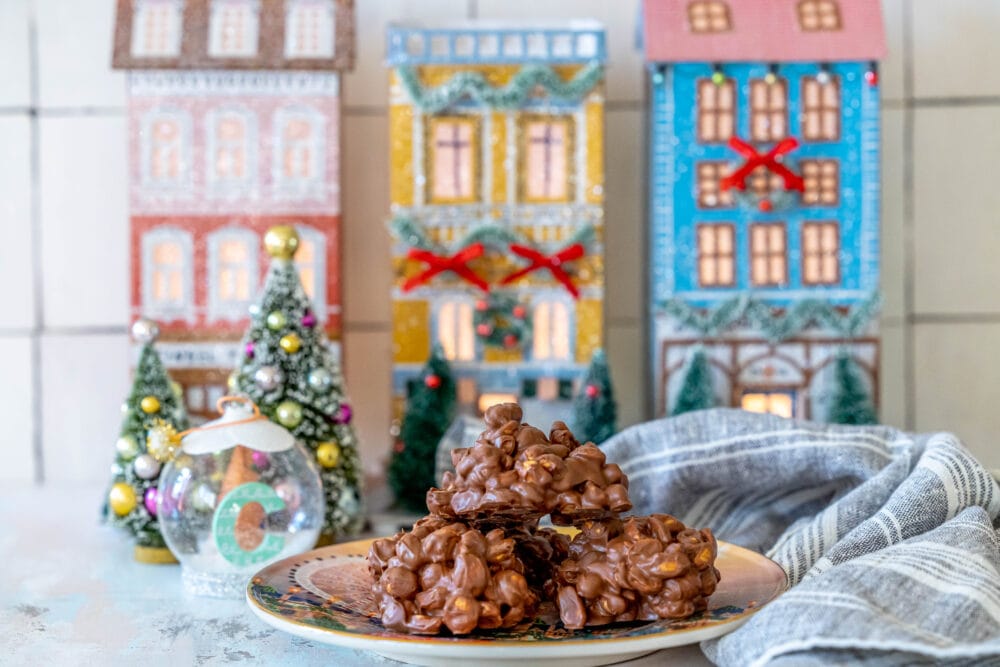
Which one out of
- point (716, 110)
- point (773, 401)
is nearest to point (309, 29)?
point (716, 110)

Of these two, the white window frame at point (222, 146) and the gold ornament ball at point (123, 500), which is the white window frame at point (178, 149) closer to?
the white window frame at point (222, 146)

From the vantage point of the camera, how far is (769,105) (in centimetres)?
147

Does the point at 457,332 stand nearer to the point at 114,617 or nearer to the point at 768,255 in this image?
the point at 768,255

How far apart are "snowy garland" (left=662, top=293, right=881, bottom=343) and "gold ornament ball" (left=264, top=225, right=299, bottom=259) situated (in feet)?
1.64

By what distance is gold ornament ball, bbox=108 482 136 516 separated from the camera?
3.88ft

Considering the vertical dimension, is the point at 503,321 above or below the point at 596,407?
above

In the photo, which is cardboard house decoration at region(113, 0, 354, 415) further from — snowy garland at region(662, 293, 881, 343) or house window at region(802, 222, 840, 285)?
house window at region(802, 222, 840, 285)

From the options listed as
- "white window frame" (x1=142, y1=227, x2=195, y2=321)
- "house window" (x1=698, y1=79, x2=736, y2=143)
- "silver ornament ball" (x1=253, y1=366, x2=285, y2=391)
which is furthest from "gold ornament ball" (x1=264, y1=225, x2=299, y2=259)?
"house window" (x1=698, y1=79, x2=736, y2=143)

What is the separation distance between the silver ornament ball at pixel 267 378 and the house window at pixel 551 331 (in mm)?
391

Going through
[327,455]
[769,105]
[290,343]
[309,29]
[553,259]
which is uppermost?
[309,29]

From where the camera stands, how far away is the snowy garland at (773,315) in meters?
1.46

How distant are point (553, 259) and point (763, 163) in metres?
0.30

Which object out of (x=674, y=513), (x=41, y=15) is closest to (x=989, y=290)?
(x=674, y=513)

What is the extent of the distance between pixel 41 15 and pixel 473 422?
36.0 inches
